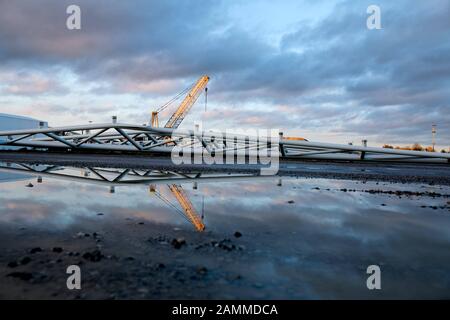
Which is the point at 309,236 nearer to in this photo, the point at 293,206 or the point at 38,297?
the point at 293,206

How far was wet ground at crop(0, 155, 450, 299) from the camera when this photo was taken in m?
2.08

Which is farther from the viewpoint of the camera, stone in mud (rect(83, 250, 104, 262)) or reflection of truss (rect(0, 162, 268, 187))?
reflection of truss (rect(0, 162, 268, 187))

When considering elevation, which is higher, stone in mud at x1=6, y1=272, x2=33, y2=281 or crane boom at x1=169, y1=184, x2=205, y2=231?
crane boom at x1=169, y1=184, x2=205, y2=231

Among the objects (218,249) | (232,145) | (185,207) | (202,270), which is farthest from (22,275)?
(232,145)

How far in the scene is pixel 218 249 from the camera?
290 centimetres

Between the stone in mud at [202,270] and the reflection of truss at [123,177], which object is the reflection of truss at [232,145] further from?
the stone in mud at [202,270]

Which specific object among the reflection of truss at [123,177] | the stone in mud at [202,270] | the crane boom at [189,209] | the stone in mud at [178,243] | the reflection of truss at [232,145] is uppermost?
the reflection of truss at [232,145]

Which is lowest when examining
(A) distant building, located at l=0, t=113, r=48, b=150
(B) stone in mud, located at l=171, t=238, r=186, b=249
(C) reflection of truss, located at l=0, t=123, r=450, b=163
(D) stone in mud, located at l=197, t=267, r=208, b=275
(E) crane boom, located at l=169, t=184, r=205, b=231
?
(D) stone in mud, located at l=197, t=267, r=208, b=275

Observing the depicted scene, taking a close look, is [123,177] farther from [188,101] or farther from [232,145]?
[188,101]

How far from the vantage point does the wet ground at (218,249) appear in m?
2.08

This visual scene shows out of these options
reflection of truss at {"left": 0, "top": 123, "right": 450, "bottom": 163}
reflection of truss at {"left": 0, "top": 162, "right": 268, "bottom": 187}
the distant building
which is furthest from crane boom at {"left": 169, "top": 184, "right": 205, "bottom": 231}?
the distant building

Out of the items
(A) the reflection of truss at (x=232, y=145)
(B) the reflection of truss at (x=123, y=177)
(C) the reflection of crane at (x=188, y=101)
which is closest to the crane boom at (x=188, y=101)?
(C) the reflection of crane at (x=188, y=101)

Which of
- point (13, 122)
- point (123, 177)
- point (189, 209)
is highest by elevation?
point (13, 122)

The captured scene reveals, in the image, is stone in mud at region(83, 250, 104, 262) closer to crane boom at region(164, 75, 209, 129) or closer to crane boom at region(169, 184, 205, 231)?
crane boom at region(169, 184, 205, 231)
